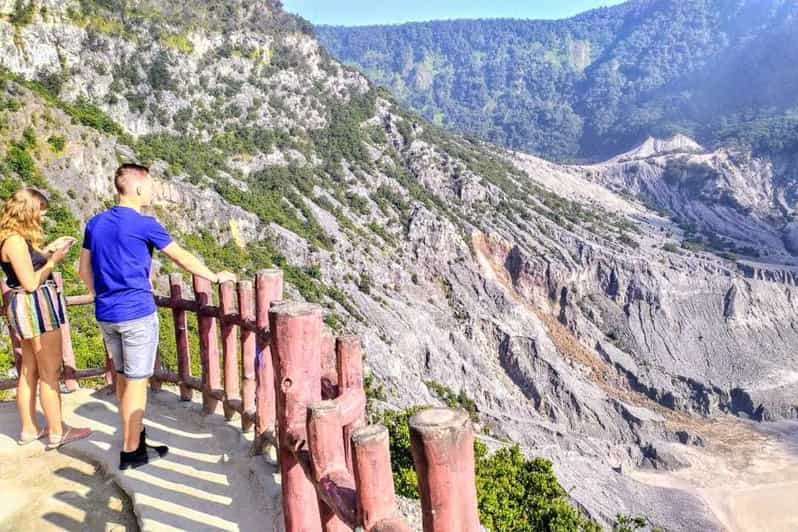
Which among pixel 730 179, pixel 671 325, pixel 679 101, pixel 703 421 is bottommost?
pixel 703 421

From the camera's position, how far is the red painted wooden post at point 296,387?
362 centimetres

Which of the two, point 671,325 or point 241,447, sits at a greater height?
point 241,447

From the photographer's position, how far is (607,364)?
47.3 metres

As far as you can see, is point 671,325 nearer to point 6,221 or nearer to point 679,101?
point 6,221

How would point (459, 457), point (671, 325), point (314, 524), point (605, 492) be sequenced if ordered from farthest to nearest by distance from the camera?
point (671, 325), point (605, 492), point (314, 524), point (459, 457)

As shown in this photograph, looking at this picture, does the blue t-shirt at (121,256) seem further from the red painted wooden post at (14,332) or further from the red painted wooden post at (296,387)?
the red painted wooden post at (296,387)

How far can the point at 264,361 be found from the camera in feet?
17.2

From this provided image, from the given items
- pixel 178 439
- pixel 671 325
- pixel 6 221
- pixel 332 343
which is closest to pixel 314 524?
pixel 332 343

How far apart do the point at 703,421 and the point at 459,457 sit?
4671cm

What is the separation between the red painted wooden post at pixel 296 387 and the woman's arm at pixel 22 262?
8.99ft

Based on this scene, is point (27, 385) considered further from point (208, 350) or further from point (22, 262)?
point (208, 350)

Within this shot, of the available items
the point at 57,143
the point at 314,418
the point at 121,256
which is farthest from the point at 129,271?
the point at 57,143

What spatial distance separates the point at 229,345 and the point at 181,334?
1.06 m

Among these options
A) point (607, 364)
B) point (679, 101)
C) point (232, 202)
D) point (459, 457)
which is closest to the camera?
point (459, 457)
